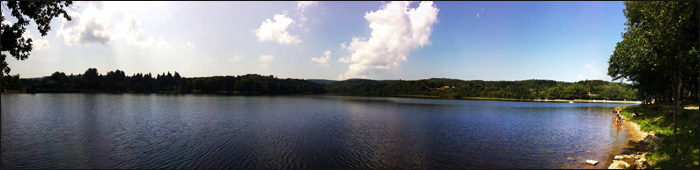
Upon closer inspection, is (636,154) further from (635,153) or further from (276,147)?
(276,147)

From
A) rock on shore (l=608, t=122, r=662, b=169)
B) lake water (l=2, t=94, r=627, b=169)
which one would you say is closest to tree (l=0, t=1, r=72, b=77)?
lake water (l=2, t=94, r=627, b=169)

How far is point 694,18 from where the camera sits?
84.3 feet

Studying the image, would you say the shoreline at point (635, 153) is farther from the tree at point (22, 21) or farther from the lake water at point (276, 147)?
the tree at point (22, 21)

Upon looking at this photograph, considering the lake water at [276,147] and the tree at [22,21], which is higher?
the tree at [22,21]

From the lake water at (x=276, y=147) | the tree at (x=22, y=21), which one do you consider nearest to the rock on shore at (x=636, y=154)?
the lake water at (x=276, y=147)

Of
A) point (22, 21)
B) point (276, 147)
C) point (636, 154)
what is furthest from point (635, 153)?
point (22, 21)

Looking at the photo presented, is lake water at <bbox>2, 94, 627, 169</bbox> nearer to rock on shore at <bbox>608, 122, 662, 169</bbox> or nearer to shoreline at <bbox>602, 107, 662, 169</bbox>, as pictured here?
shoreline at <bbox>602, 107, 662, 169</bbox>

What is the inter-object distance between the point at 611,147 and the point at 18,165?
158 feet

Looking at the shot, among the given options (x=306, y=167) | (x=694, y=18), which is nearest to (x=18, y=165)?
(x=306, y=167)

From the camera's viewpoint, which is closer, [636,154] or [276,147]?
[636,154]

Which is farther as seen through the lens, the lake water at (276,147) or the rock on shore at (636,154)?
the lake water at (276,147)

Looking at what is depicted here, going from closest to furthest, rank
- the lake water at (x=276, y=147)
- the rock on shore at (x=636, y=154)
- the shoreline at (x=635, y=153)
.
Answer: the rock on shore at (x=636, y=154) → the shoreline at (x=635, y=153) → the lake water at (x=276, y=147)

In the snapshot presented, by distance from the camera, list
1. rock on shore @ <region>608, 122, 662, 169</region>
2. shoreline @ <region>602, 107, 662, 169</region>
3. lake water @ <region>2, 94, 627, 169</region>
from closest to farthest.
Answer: rock on shore @ <region>608, 122, 662, 169</region> < shoreline @ <region>602, 107, 662, 169</region> < lake water @ <region>2, 94, 627, 169</region>

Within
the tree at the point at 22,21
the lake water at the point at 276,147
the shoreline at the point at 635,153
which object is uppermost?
the tree at the point at 22,21
